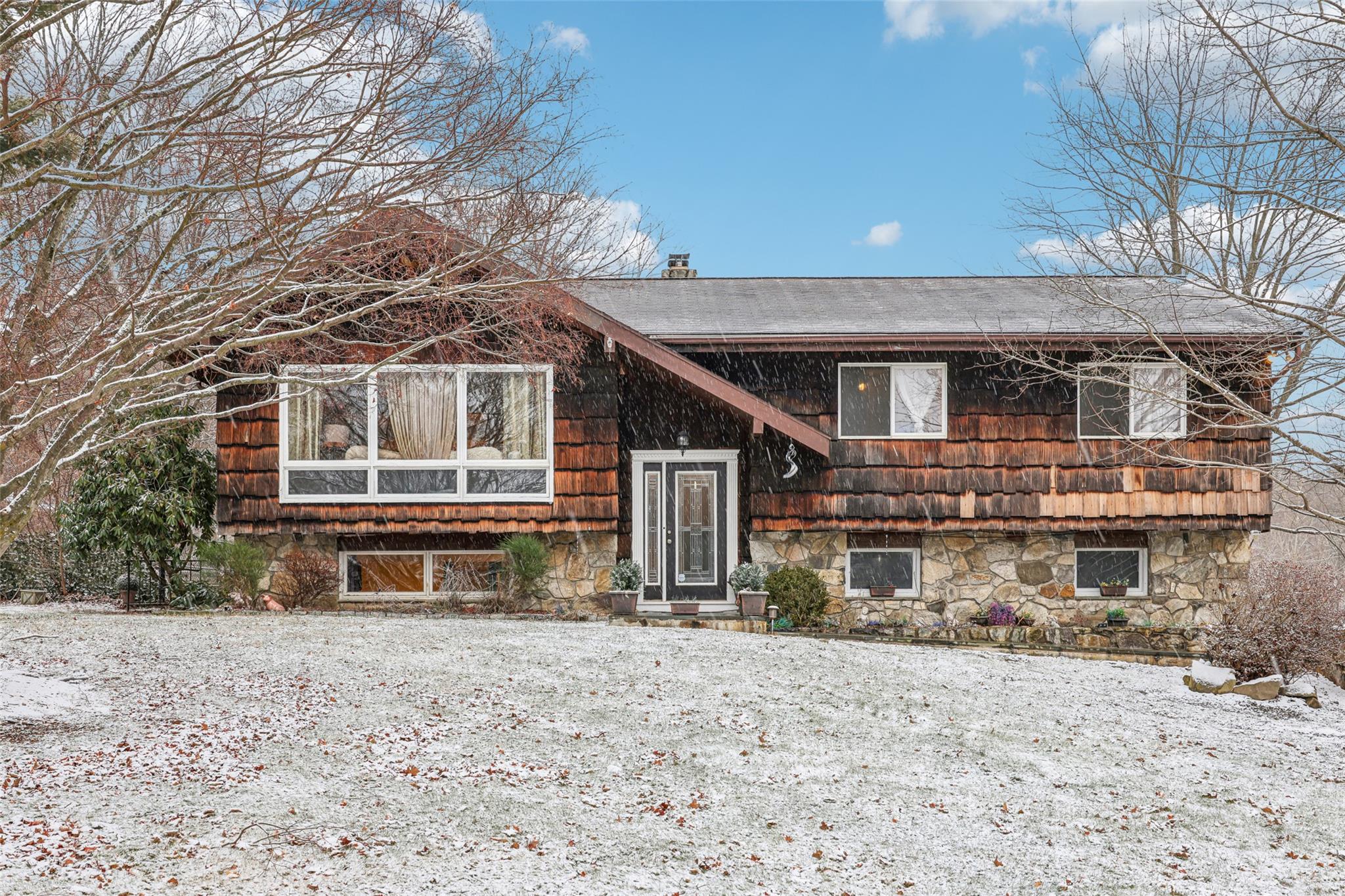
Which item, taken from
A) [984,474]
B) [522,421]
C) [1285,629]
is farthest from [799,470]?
[1285,629]

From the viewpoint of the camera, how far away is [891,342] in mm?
12953

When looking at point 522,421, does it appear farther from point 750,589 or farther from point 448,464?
point 750,589

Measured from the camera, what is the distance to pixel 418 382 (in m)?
12.8

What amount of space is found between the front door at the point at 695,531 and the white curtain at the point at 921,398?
2.58 m

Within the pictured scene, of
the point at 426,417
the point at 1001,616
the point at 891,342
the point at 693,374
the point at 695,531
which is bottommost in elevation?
the point at 1001,616

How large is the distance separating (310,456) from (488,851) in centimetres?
872

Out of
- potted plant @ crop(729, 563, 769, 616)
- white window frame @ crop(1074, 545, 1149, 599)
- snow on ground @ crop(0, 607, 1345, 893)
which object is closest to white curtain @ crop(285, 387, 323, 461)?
snow on ground @ crop(0, 607, 1345, 893)

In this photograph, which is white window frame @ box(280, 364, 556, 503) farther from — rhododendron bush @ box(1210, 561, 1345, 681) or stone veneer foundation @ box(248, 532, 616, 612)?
rhododendron bush @ box(1210, 561, 1345, 681)

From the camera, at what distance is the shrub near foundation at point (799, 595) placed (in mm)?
12633

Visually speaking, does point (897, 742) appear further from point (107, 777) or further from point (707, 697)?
point (107, 777)

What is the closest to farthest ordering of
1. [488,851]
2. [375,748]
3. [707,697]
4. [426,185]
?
[488,851] < [375,748] < [426,185] < [707,697]

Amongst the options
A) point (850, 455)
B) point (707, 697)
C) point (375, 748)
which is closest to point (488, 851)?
point (375, 748)

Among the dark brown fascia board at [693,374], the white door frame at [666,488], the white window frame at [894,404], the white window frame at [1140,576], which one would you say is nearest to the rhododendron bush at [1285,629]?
the white window frame at [1140,576]

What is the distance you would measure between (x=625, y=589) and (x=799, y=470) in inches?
110
